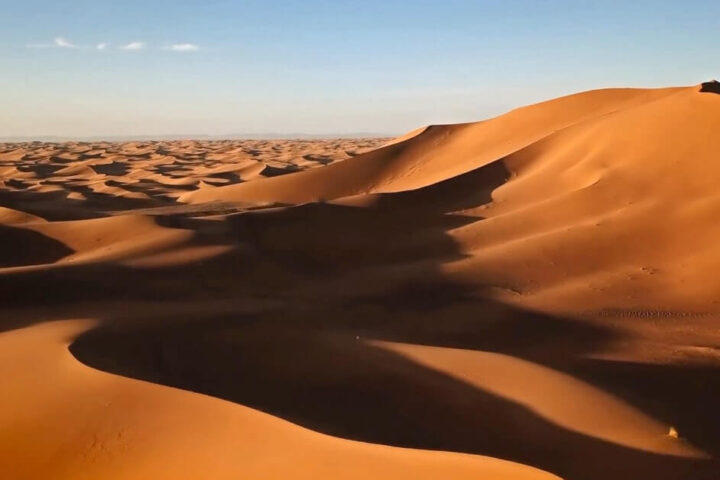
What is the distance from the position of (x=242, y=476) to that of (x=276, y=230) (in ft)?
A: 28.5

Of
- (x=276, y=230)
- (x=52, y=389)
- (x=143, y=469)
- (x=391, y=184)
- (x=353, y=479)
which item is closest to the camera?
(x=353, y=479)

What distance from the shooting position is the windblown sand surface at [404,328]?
4.13 metres

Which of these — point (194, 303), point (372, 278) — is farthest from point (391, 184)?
point (194, 303)

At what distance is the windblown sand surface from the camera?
163 inches

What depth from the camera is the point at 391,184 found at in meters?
19.4

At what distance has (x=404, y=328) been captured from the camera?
7.59m

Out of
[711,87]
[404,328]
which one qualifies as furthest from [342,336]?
[711,87]

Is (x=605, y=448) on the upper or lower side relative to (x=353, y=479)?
lower

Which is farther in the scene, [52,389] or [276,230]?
[276,230]

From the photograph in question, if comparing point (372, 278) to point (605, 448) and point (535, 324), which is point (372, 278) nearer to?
point (535, 324)

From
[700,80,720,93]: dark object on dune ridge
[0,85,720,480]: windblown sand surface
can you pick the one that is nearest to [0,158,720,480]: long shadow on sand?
[0,85,720,480]: windblown sand surface

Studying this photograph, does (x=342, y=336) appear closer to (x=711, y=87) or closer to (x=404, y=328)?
(x=404, y=328)

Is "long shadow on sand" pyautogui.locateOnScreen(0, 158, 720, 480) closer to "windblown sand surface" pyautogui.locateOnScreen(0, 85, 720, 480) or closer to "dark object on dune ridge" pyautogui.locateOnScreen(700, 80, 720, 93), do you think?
"windblown sand surface" pyautogui.locateOnScreen(0, 85, 720, 480)

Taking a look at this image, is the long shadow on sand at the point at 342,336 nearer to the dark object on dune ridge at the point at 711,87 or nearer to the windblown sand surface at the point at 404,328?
the windblown sand surface at the point at 404,328
